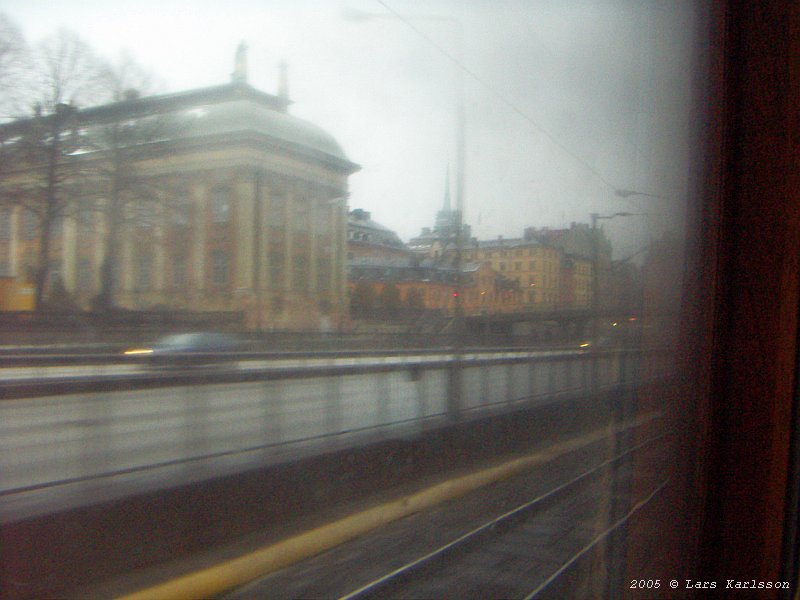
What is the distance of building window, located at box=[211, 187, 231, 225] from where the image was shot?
1.09m

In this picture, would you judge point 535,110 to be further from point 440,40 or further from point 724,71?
point 724,71

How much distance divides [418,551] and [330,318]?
0.65m

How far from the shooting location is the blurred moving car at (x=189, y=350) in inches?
39.4

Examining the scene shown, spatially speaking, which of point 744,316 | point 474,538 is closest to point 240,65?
point 474,538

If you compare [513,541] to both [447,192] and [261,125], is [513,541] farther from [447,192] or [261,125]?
[261,125]

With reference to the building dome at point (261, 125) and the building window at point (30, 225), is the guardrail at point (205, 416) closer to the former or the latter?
the building window at point (30, 225)

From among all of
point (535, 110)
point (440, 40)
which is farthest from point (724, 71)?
point (440, 40)

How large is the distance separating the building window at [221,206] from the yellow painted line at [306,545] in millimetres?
524

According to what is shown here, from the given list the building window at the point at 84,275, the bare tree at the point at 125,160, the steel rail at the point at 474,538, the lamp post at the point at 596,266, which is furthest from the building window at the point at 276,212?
the lamp post at the point at 596,266

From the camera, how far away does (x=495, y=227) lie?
1981mm

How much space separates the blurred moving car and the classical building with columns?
0.15 ft

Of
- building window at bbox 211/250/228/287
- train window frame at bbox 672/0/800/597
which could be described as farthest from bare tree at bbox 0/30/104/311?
train window frame at bbox 672/0/800/597

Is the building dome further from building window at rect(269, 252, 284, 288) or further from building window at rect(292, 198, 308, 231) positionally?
building window at rect(269, 252, 284, 288)

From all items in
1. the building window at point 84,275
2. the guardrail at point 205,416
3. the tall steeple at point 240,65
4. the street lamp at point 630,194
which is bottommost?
the guardrail at point 205,416
